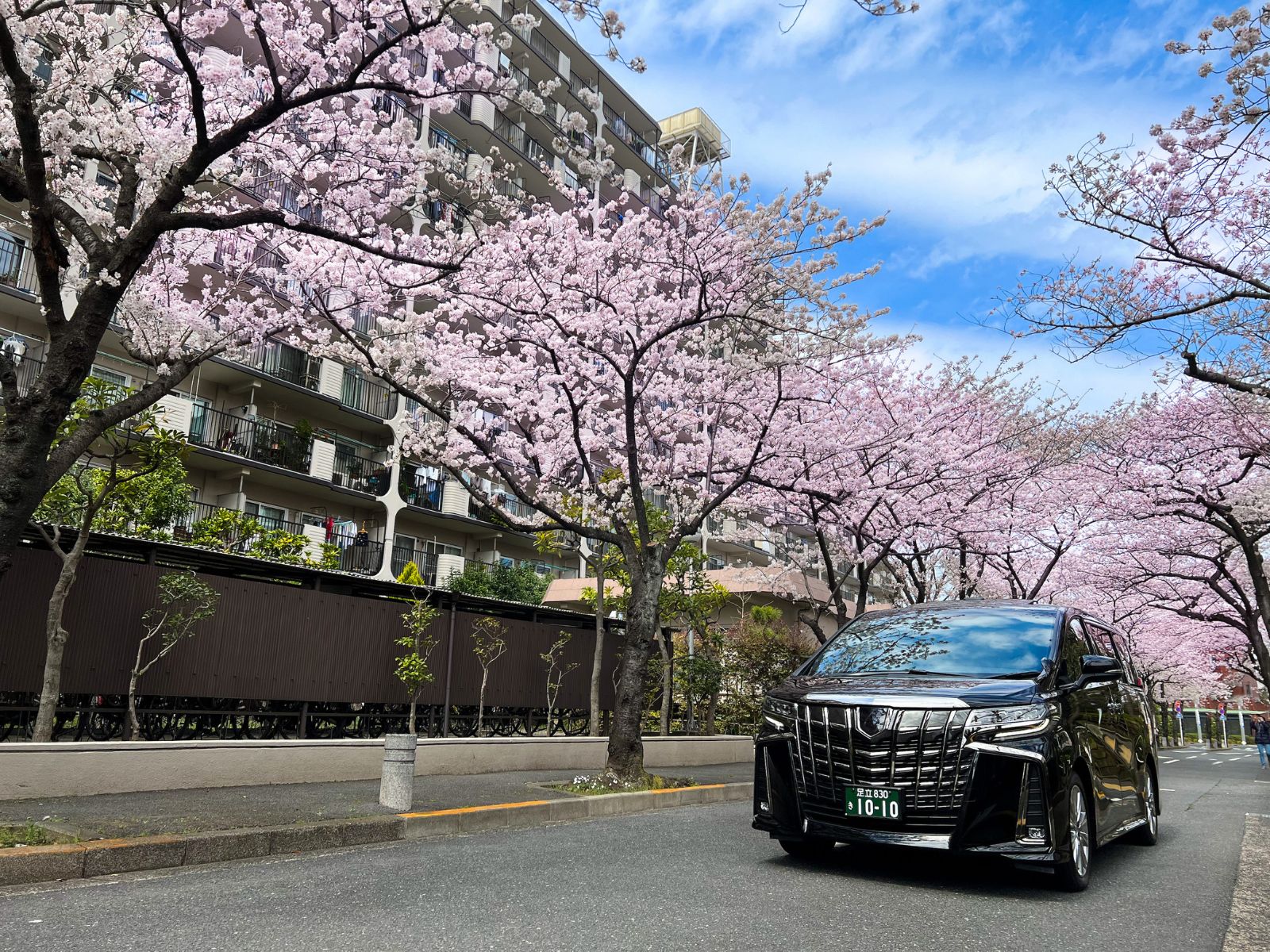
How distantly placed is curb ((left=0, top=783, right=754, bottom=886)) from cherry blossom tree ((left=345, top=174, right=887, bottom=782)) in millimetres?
2181

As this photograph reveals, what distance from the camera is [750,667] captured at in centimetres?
1923

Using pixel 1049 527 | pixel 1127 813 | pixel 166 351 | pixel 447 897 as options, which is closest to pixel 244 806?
pixel 447 897

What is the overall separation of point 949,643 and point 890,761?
4.17 ft

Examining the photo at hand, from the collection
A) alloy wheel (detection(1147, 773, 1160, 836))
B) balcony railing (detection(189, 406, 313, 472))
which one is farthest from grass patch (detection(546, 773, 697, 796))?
balcony railing (detection(189, 406, 313, 472))

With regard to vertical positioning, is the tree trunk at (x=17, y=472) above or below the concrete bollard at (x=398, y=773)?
above

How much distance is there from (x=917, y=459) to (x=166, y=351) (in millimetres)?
13299

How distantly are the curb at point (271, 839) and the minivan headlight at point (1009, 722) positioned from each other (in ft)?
14.9

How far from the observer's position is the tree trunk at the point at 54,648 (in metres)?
8.58

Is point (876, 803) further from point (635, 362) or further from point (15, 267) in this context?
point (15, 267)

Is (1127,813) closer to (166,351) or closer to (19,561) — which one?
(19,561)

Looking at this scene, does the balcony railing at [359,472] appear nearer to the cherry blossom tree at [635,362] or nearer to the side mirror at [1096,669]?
the cherry blossom tree at [635,362]

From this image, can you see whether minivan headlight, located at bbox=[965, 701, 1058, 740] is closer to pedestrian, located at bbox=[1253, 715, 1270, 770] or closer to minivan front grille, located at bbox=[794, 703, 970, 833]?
minivan front grille, located at bbox=[794, 703, 970, 833]

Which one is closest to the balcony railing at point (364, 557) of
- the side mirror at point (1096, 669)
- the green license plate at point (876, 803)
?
the green license plate at point (876, 803)

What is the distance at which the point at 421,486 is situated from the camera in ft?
92.1
